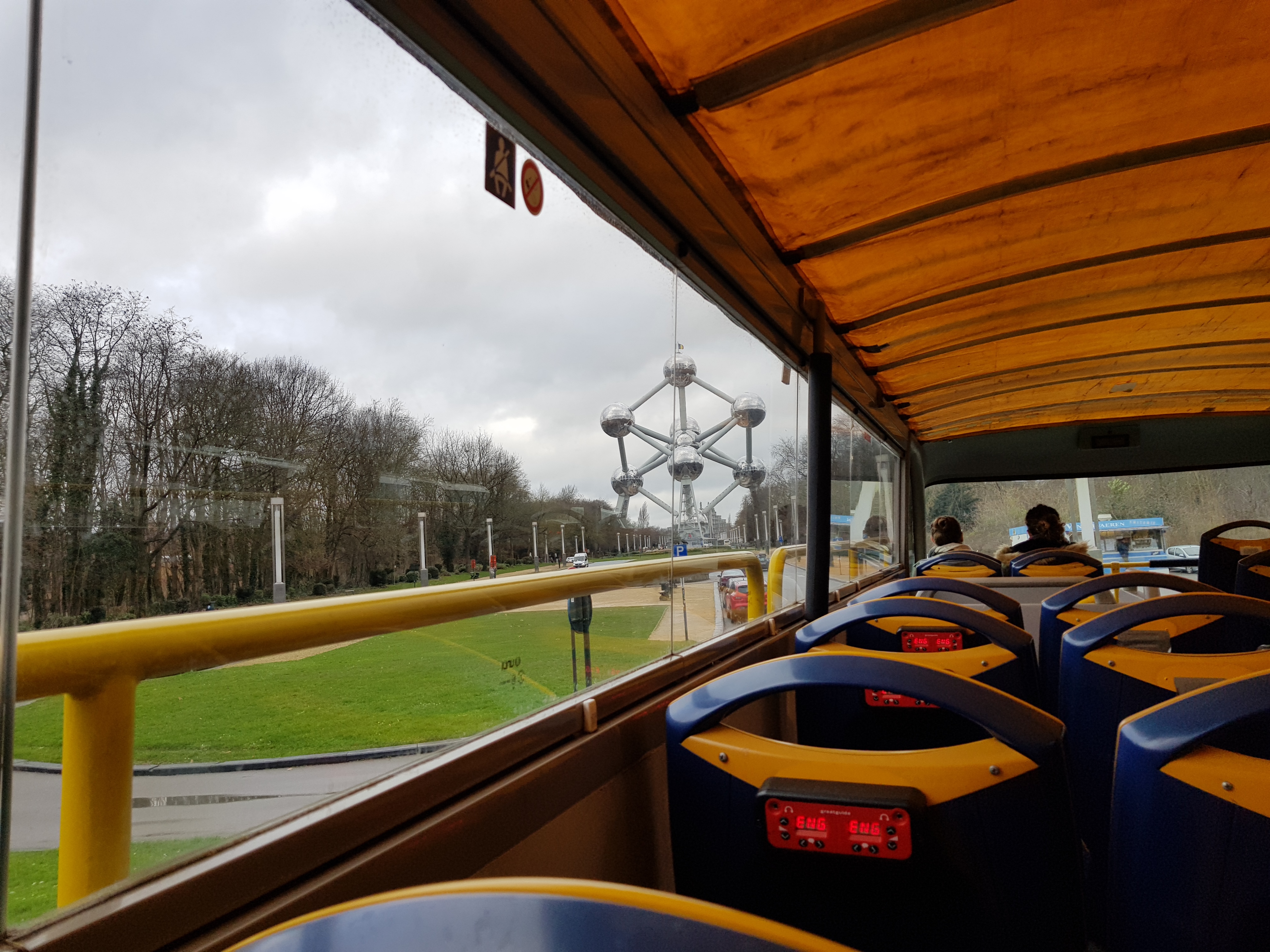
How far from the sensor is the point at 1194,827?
0.82 m

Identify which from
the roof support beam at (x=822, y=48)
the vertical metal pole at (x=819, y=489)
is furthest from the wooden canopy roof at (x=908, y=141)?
→ the vertical metal pole at (x=819, y=489)

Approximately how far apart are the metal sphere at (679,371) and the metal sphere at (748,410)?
65cm

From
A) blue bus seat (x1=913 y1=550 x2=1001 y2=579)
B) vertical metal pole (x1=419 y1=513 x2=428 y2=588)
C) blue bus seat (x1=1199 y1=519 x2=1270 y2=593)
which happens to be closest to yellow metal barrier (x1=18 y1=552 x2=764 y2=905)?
vertical metal pole (x1=419 y1=513 x2=428 y2=588)

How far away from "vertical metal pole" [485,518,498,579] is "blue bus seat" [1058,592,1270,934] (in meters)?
1.16

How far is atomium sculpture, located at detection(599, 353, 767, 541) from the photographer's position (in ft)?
7.55

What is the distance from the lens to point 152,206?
0.87 m

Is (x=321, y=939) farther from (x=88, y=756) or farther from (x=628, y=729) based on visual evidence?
(x=628, y=729)

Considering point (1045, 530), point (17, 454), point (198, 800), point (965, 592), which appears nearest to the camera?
point (17, 454)

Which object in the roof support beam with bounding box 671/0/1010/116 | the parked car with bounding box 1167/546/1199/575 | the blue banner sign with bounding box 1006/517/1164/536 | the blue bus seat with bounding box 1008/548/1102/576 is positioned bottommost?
the parked car with bounding box 1167/546/1199/575

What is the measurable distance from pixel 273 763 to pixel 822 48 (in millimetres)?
1917

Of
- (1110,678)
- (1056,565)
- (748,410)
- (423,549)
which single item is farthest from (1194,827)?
(1056,565)

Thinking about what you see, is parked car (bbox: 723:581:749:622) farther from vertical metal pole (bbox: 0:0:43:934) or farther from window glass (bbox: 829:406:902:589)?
vertical metal pole (bbox: 0:0:43:934)

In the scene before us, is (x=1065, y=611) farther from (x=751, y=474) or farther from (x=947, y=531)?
(x=947, y=531)

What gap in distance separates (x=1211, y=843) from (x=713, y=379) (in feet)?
7.62
